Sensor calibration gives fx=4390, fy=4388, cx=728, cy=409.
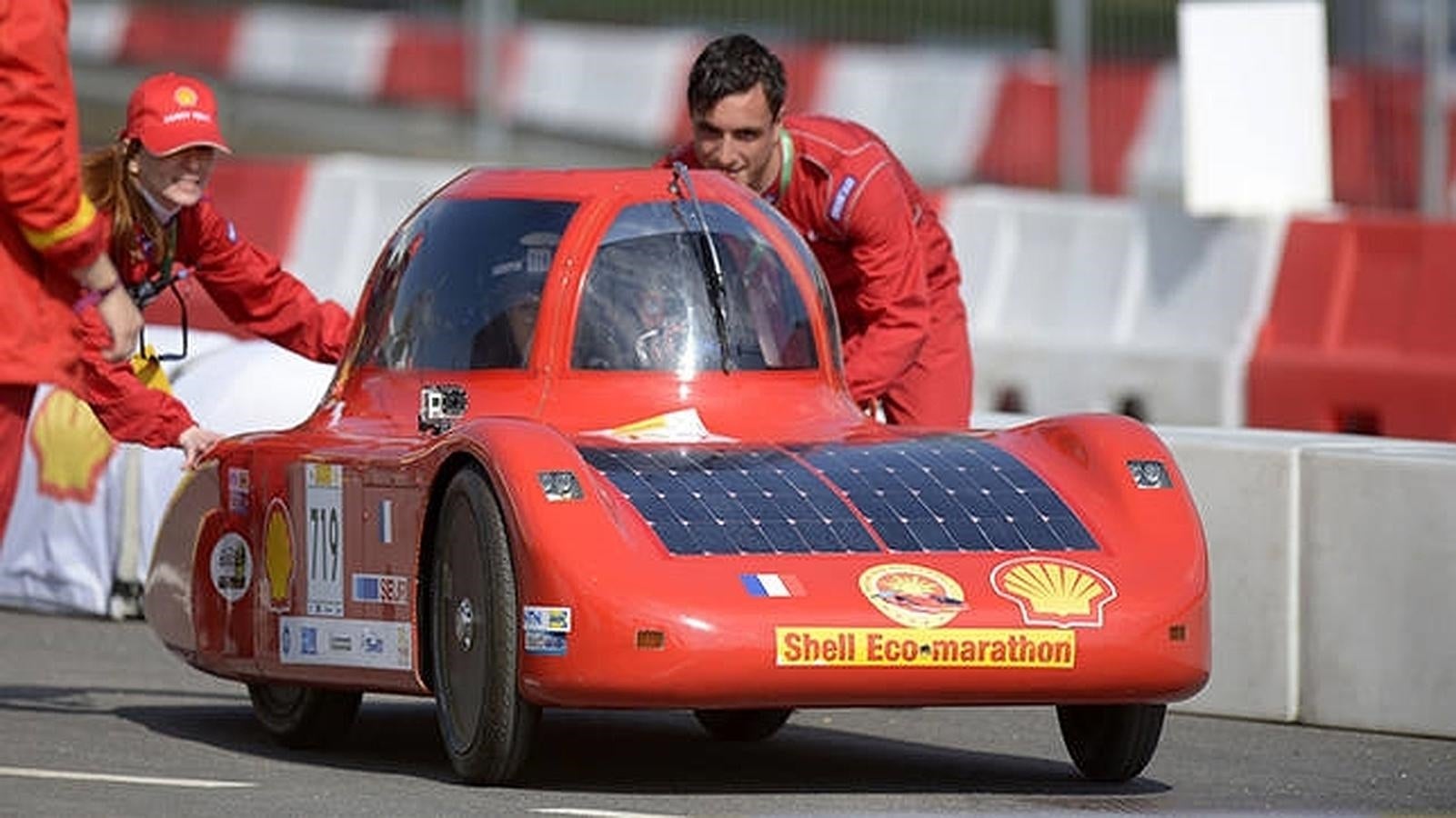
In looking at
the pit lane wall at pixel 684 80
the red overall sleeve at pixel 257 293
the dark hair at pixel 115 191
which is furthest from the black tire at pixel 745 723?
the pit lane wall at pixel 684 80

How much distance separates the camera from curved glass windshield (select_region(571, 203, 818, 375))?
35.0ft

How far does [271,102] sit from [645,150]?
4.26 metres

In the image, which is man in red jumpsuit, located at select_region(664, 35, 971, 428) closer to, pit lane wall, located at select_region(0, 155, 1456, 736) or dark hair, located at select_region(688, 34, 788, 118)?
dark hair, located at select_region(688, 34, 788, 118)

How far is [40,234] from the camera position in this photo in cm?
875

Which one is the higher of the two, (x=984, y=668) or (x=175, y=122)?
(x=175, y=122)

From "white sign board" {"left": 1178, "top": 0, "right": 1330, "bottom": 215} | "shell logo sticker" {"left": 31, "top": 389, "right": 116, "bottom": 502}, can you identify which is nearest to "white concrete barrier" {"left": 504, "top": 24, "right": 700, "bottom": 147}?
"white sign board" {"left": 1178, "top": 0, "right": 1330, "bottom": 215}

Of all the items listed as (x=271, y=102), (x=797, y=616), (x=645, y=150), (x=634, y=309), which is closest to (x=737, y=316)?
(x=634, y=309)

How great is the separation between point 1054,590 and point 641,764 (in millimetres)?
1415

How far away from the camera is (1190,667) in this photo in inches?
388

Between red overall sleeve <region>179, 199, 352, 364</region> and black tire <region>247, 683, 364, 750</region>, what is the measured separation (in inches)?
40.7

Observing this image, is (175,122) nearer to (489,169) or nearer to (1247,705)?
(489,169)

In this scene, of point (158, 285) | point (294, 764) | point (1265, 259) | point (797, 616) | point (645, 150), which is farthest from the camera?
point (645, 150)

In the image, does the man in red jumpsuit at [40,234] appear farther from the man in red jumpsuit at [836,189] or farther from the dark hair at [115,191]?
the man in red jumpsuit at [836,189]

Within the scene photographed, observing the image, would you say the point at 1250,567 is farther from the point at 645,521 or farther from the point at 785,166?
the point at 645,521
